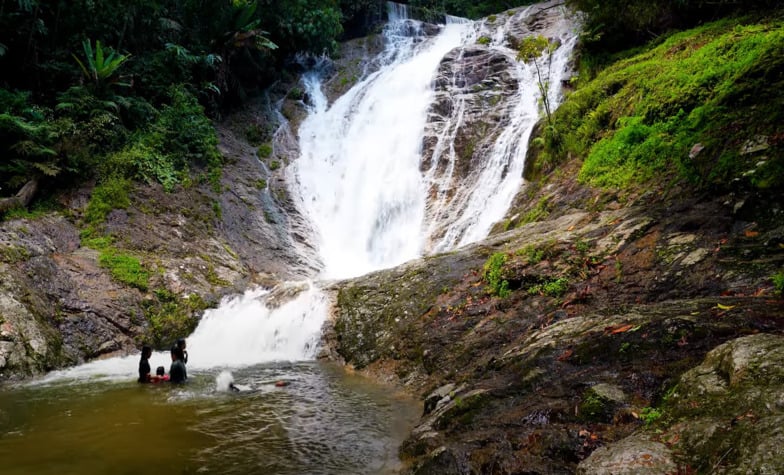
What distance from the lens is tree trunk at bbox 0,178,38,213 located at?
11.4 metres

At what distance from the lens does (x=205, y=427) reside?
564 centimetres

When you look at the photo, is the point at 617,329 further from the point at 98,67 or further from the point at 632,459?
the point at 98,67

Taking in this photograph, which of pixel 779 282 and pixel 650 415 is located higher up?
pixel 779 282

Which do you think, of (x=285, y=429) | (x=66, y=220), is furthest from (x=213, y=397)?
(x=66, y=220)

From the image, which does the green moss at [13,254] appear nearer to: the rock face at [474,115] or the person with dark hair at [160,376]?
the person with dark hair at [160,376]

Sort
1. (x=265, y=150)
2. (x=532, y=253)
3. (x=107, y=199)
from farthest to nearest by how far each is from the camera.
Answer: (x=265, y=150) < (x=107, y=199) < (x=532, y=253)

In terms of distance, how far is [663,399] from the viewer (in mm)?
3398

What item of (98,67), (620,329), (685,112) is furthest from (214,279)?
(685,112)

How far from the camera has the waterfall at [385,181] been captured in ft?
34.4

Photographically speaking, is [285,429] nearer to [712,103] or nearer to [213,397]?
[213,397]

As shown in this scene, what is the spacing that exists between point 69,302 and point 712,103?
1264cm

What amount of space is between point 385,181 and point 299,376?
1086 cm

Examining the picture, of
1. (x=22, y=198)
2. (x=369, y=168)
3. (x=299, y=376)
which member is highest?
(x=22, y=198)

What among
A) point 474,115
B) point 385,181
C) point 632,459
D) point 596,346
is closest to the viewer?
point 632,459
